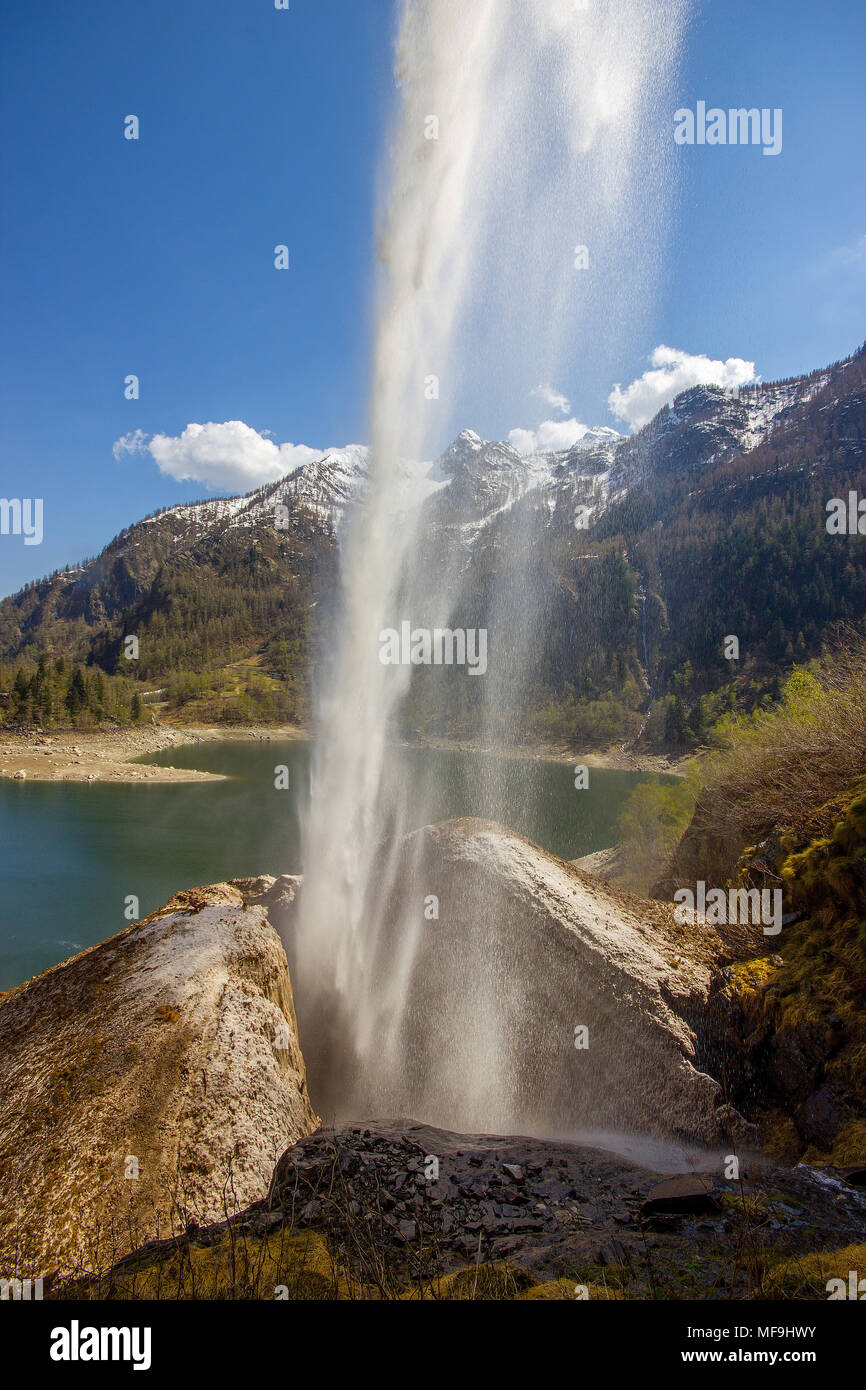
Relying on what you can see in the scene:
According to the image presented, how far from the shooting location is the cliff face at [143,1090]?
475cm

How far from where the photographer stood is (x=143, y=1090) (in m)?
5.70

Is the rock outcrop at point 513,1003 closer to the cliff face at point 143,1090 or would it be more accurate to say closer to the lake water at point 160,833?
the cliff face at point 143,1090

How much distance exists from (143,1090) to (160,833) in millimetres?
45361

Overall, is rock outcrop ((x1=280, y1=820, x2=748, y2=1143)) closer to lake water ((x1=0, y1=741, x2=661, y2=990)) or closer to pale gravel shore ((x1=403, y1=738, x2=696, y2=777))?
lake water ((x1=0, y1=741, x2=661, y2=990))

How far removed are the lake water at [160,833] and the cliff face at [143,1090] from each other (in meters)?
16.1

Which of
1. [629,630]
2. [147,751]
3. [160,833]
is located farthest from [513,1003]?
[629,630]

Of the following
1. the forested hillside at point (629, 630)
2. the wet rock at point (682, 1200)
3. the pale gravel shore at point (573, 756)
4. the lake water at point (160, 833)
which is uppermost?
the forested hillside at point (629, 630)

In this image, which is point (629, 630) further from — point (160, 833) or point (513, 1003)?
point (513, 1003)

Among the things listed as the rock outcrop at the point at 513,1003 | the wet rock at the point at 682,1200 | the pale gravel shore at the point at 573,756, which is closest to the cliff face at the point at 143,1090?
the rock outcrop at the point at 513,1003

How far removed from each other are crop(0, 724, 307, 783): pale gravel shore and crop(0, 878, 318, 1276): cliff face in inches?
2665

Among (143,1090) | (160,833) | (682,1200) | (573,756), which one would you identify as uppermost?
(143,1090)

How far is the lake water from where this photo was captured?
28828mm
